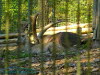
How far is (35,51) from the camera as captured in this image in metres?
8.95

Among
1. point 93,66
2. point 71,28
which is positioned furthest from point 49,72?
point 71,28

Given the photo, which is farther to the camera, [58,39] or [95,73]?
[58,39]

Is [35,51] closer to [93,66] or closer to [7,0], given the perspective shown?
[93,66]

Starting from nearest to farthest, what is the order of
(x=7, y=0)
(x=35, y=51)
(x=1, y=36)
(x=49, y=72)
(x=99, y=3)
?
(x=7, y=0) → (x=49, y=72) → (x=99, y=3) → (x=35, y=51) → (x=1, y=36)

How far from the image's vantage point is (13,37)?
12.3 meters

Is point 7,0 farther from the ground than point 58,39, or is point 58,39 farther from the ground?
point 7,0

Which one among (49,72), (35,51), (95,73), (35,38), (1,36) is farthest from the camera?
(1,36)

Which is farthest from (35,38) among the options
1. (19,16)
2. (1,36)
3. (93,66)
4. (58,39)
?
(19,16)

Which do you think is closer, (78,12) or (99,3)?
(78,12)

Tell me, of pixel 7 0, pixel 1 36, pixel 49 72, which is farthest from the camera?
pixel 1 36

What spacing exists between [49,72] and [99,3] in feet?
12.2

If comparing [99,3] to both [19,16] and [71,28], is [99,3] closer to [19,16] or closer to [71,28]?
[71,28]

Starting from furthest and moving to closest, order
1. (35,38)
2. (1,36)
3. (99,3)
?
(1,36), (35,38), (99,3)

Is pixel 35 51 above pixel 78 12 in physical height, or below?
below
